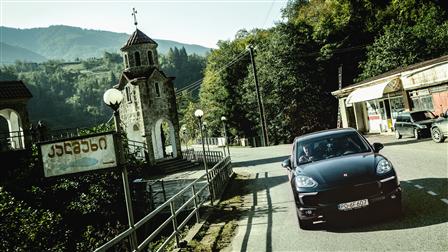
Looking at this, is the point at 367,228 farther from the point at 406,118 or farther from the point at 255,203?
the point at 406,118

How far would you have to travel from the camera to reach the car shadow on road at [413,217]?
6.77 m

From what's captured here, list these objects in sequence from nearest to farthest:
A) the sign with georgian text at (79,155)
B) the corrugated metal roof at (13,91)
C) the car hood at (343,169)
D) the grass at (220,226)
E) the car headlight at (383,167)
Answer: the sign with georgian text at (79,155)
the car hood at (343,169)
the car headlight at (383,167)
the grass at (220,226)
the corrugated metal roof at (13,91)

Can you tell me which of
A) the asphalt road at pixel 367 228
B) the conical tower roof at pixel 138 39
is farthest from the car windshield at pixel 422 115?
the conical tower roof at pixel 138 39

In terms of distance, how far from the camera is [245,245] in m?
7.16

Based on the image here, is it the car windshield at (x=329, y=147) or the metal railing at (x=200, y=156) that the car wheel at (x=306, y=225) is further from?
the metal railing at (x=200, y=156)

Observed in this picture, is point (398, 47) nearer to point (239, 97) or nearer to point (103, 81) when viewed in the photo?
point (239, 97)

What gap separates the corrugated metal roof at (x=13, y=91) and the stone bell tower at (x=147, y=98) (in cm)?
1069

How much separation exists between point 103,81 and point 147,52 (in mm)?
154080

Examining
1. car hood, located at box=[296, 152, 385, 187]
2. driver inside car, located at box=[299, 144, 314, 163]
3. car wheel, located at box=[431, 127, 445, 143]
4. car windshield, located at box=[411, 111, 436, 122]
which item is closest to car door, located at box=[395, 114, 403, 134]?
car windshield, located at box=[411, 111, 436, 122]

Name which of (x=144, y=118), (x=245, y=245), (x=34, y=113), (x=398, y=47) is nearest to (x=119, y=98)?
(x=245, y=245)

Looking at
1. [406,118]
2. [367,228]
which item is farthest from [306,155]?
[406,118]

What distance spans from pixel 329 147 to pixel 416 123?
55.1 ft

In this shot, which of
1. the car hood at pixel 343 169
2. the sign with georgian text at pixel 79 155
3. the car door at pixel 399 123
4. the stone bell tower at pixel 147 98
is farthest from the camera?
the stone bell tower at pixel 147 98

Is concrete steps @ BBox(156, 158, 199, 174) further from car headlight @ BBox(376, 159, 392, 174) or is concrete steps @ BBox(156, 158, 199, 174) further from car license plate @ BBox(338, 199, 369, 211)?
car license plate @ BBox(338, 199, 369, 211)
